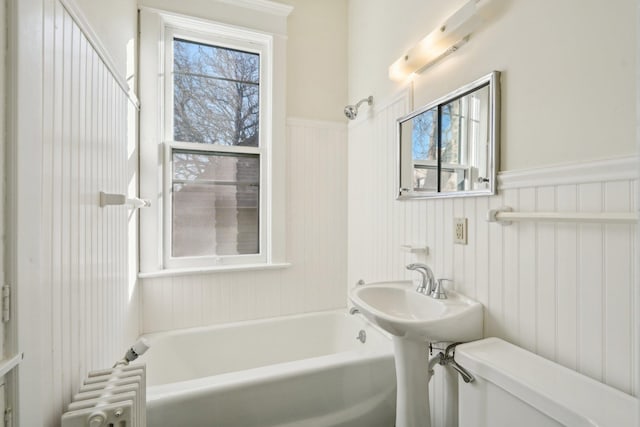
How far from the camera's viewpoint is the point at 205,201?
2117 millimetres

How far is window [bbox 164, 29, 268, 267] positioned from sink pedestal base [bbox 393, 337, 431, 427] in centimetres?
131

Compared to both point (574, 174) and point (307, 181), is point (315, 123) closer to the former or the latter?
point (307, 181)

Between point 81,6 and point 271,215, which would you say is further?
point 271,215

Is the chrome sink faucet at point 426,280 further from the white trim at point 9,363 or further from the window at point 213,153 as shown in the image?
the white trim at point 9,363

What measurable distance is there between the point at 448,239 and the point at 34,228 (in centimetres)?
151

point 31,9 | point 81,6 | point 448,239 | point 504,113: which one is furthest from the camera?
point 448,239

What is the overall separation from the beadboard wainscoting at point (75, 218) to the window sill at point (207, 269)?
0.44 m

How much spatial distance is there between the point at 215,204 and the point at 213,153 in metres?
0.37

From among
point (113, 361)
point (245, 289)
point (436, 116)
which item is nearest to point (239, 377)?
point (113, 361)

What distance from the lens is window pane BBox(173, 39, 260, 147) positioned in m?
2.08

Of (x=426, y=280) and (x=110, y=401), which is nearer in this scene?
(x=110, y=401)

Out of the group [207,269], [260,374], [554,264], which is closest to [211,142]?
[207,269]

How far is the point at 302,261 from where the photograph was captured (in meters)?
2.30

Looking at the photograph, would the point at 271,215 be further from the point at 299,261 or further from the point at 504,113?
the point at 504,113
